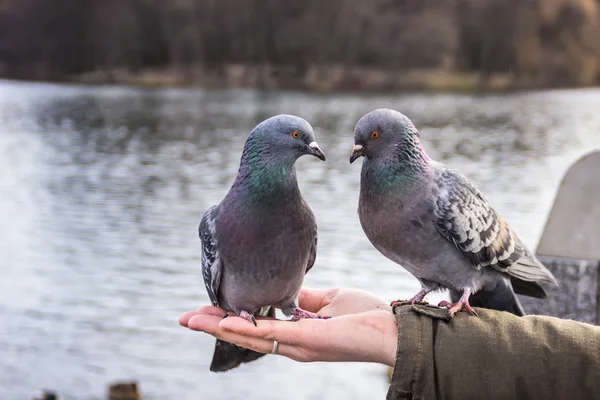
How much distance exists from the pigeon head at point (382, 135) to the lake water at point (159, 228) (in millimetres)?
7154

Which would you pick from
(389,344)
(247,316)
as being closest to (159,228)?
(247,316)

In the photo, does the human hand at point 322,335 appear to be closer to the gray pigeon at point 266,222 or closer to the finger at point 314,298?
the gray pigeon at point 266,222

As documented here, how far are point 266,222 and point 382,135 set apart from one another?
0.60m

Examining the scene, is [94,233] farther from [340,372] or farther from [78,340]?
[340,372]

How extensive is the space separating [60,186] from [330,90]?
1453 inches

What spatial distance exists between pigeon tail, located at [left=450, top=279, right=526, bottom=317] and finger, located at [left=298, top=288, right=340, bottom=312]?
1.87 feet

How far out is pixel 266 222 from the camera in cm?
297

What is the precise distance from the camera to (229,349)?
3.48 m

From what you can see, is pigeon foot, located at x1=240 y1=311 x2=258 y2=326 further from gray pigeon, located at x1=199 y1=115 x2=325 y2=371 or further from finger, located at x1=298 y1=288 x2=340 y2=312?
finger, located at x1=298 y1=288 x2=340 y2=312

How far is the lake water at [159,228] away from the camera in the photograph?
10633mm

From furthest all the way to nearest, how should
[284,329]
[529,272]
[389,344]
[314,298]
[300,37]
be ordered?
[300,37] < [314,298] < [529,272] < [284,329] < [389,344]

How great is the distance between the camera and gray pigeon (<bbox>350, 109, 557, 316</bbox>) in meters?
3.07

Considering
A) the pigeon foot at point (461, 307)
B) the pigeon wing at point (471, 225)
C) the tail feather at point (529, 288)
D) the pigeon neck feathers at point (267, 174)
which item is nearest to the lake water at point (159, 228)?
the tail feather at point (529, 288)

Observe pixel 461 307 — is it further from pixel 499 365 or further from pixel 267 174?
pixel 267 174
